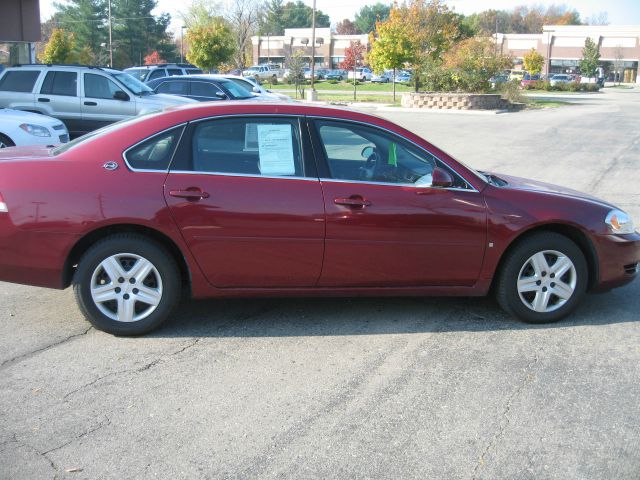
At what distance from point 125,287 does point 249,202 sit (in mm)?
1064

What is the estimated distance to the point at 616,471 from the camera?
10.7 feet

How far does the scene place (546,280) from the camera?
512 centimetres

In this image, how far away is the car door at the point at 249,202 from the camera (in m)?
4.64

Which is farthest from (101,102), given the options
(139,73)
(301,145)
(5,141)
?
(139,73)

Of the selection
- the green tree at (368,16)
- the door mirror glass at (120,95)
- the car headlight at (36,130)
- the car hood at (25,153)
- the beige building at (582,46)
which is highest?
the green tree at (368,16)

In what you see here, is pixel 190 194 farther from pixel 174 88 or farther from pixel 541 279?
pixel 174 88

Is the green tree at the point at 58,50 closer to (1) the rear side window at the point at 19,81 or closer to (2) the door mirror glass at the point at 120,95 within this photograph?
(1) the rear side window at the point at 19,81

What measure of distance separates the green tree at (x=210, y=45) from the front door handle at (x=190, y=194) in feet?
131

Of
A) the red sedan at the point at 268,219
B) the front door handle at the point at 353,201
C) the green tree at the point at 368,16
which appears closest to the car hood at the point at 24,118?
the red sedan at the point at 268,219

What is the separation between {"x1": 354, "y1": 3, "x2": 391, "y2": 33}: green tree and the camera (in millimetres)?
130113

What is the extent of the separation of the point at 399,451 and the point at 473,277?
196 centimetres

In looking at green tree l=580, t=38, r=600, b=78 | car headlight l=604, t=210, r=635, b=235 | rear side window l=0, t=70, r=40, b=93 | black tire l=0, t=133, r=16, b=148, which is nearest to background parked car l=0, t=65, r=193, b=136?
rear side window l=0, t=70, r=40, b=93

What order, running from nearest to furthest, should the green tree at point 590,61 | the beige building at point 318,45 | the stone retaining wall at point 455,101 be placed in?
the stone retaining wall at point 455,101, the green tree at point 590,61, the beige building at point 318,45

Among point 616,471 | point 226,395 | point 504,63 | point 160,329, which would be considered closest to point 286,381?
point 226,395
